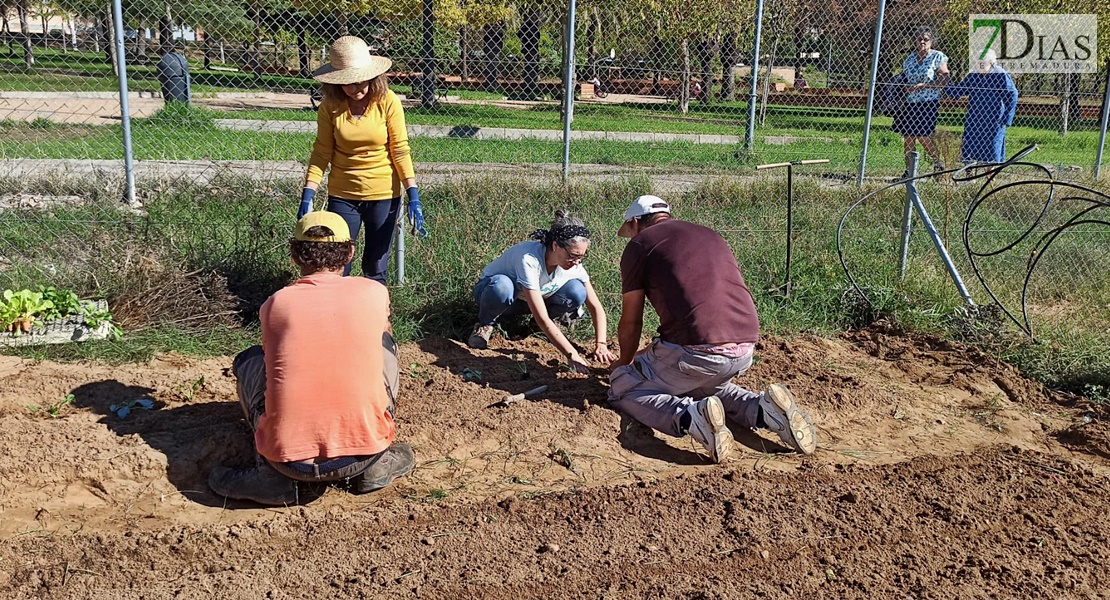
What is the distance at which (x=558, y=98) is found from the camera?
13109mm

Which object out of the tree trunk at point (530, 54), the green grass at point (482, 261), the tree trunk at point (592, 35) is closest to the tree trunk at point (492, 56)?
the tree trunk at point (530, 54)

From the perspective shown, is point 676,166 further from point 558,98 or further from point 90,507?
point 90,507

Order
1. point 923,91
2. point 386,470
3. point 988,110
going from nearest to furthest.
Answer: point 386,470
point 988,110
point 923,91

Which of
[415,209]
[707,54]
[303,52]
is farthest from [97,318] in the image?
[707,54]

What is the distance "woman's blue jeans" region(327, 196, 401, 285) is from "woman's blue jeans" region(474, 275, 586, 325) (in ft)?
1.97

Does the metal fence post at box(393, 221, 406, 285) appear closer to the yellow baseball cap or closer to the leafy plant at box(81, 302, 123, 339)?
the leafy plant at box(81, 302, 123, 339)

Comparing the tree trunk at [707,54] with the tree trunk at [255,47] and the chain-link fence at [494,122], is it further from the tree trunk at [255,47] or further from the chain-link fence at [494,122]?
the tree trunk at [255,47]

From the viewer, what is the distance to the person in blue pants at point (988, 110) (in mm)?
9875

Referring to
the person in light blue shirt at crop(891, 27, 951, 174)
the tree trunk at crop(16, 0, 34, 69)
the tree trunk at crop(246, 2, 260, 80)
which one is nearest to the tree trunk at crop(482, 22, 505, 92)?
the tree trunk at crop(246, 2, 260, 80)

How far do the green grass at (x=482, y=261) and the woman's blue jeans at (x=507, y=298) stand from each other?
1.24ft

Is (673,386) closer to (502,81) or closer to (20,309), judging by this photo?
(20,309)

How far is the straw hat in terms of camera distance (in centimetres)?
499

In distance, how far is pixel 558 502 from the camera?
388cm

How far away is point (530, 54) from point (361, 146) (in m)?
7.53
